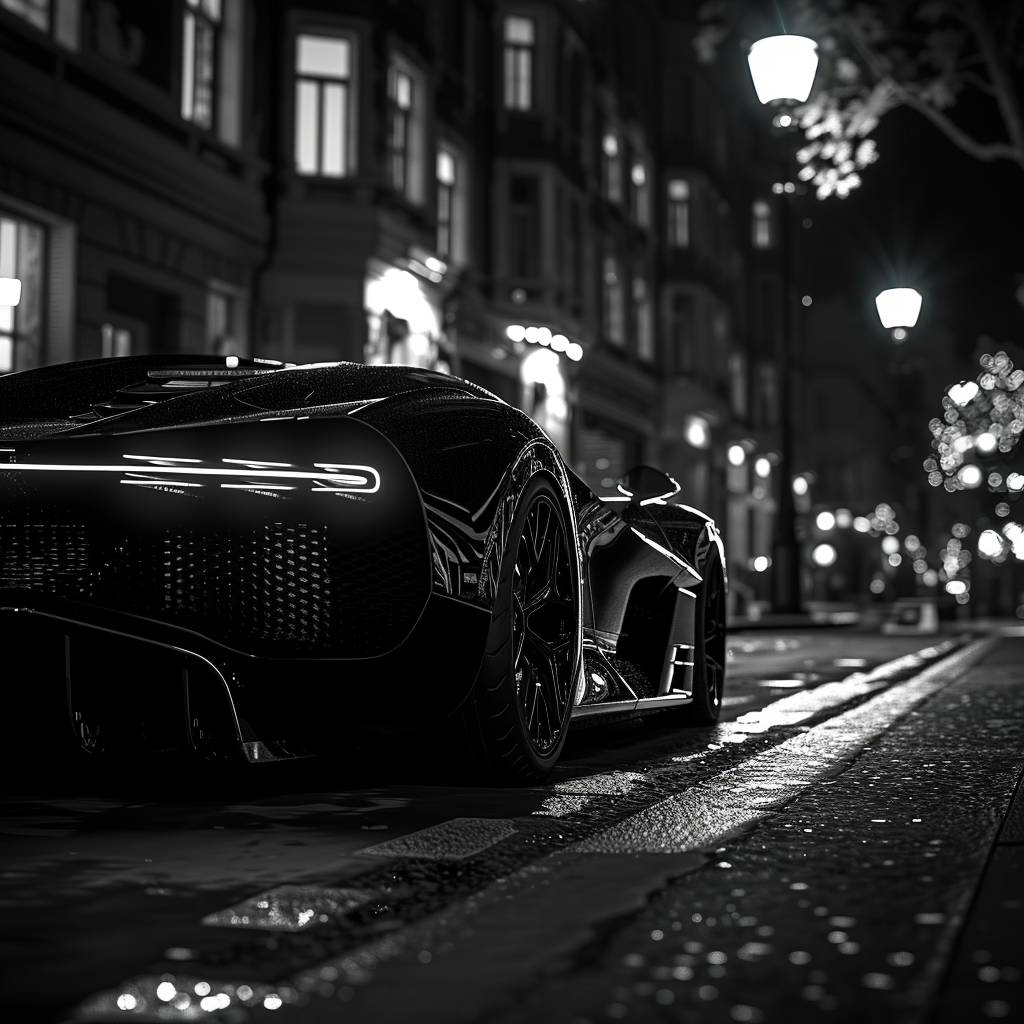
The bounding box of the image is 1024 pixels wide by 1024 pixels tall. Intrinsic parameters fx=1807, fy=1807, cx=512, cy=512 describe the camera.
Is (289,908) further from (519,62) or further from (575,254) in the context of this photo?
(575,254)

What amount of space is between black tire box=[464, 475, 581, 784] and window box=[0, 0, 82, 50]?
11823mm

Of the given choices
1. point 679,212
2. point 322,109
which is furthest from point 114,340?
point 679,212

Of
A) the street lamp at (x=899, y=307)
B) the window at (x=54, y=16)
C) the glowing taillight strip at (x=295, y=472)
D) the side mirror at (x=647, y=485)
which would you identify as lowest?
the glowing taillight strip at (x=295, y=472)

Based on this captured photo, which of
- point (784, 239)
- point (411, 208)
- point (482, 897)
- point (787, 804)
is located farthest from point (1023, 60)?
point (482, 897)

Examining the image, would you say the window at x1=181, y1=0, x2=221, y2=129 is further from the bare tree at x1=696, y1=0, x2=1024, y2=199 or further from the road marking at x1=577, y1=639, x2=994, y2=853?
the road marking at x1=577, y1=639, x2=994, y2=853

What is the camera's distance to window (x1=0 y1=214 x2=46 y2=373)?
15.8 metres

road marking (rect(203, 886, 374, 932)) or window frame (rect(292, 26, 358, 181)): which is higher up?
window frame (rect(292, 26, 358, 181))

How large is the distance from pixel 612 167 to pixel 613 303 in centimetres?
275

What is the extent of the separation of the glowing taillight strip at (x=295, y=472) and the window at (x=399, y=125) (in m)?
19.3

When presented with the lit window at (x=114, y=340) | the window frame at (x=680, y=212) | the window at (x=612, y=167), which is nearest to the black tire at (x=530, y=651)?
the lit window at (x=114, y=340)

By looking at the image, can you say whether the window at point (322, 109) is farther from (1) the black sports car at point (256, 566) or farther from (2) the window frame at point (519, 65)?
(1) the black sports car at point (256, 566)

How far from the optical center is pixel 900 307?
19.0m

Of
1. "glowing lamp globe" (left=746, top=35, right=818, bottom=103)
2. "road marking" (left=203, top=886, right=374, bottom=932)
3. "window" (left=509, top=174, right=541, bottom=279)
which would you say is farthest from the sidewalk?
"window" (left=509, top=174, right=541, bottom=279)

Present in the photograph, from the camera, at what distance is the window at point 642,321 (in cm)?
3925
